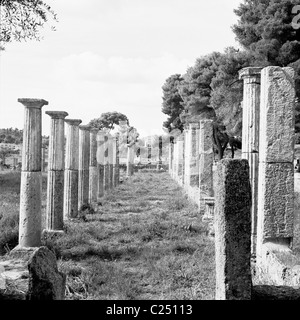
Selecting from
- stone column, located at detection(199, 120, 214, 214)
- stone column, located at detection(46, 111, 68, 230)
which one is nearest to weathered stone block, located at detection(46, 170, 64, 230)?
stone column, located at detection(46, 111, 68, 230)

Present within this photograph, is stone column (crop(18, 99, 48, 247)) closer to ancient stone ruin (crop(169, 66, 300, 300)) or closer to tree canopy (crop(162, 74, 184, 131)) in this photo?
ancient stone ruin (crop(169, 66, 300, 300))

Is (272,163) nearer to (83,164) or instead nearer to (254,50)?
(83,164)

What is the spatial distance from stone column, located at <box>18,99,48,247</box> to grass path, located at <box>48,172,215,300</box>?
1.76 feet

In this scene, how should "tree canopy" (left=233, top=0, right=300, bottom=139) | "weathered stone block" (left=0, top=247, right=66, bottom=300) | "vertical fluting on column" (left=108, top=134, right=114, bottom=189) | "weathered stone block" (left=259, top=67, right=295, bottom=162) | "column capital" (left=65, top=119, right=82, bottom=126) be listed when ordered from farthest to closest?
"vertical fluting on column" (left=108, top=134, right=114, bottom=189), "tree canopy" (left=233, top=0, right=300, bottom=139), "column capital" (left=65, top=119, right=82, bottom=126), "weathered stone block" (left=259, top=67, right=295, bottom=162), "weathered stone block" (left=0, top=247, right=66, bottom=300)

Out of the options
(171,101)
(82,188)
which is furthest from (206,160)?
(171,101)

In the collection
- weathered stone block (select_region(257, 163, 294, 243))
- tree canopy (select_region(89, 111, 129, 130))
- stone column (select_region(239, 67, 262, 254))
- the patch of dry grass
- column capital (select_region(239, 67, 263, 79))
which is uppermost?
tree canopy (select_region(89, 111, 129, 130))

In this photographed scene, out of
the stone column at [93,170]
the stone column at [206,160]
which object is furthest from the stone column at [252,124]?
the stone column at [93,170]

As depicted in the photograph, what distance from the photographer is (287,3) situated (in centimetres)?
1811

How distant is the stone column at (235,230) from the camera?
3723 millimetres

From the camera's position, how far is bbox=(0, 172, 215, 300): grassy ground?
231 inches

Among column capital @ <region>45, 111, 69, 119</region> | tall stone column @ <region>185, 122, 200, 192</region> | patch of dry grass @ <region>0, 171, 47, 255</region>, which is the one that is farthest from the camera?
tall stone column @ <region>185, 122, 200, 192</region>

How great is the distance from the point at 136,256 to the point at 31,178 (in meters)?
2.20

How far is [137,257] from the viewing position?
25.2 feet
